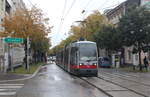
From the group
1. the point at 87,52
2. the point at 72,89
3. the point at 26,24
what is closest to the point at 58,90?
the point at 72,89

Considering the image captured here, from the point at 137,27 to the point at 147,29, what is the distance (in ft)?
4.10

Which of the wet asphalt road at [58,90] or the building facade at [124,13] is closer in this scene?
the wet asphalt road at [58,90]

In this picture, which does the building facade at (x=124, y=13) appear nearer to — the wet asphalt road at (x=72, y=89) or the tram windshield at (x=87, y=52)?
the tram windshield at (x=87, y=52)

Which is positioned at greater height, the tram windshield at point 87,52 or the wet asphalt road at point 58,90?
the tram windshield at point 87,52

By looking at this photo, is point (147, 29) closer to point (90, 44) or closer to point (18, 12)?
point (90, 44)

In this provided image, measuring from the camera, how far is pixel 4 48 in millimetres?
53750

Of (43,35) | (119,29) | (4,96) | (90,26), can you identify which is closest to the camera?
(4,96)

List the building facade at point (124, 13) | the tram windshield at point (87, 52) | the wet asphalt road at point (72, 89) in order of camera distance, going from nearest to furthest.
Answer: the wet asphalt road at point (72, 89)
the tram windshield at point (87, 52)
the building facade at point (124, 13)

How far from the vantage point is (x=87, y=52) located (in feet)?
102

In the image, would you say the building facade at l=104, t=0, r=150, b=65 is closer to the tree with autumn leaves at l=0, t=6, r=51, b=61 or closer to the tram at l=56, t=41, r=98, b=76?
the tree with autumn leaves at l=0, t=6, r=51, b=61

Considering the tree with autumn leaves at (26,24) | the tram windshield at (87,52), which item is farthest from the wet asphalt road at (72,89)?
the tree with autumn leaves at (26,24)

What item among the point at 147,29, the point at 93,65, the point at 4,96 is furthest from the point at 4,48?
the point at 4,96

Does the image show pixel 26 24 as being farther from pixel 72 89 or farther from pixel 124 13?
pixel 72 89

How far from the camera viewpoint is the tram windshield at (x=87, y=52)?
30812mm
